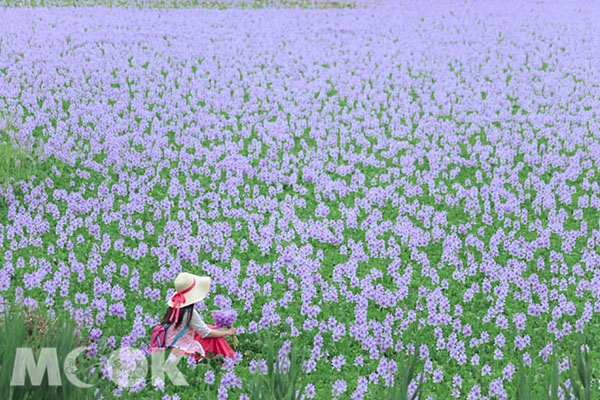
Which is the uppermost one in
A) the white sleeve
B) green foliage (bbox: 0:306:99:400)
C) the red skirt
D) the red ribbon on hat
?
green foliage (bbox: 0:306:99:400)

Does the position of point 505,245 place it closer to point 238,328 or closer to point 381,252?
point 381,252

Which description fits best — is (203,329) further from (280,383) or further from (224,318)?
(280,383)

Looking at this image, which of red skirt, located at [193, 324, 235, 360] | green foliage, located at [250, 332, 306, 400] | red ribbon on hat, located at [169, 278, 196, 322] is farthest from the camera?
red skirt, located at [193, 324, 235, 360]

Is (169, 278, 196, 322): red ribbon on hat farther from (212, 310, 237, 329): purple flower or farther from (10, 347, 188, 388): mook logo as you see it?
(212, 310, 237, 329): purple flower

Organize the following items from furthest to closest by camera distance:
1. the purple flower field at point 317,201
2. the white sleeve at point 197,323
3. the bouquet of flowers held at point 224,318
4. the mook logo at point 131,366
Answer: the purple flower field at point 317,201
the bouquet of flowers held at point 224,318
the white sleeve at point 197,323
the mook logo at point 131,366

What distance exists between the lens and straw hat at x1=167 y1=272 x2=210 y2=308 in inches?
255

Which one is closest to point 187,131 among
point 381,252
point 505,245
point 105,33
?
point 381,252

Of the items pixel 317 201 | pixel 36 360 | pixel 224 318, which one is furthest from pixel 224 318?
pixel 317 201

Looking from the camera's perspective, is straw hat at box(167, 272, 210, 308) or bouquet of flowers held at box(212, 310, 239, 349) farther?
bouquet of flowers held at box(212, 310, 239, 349)

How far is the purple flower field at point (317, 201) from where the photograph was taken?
7.34m

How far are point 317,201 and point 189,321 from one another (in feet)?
14.1


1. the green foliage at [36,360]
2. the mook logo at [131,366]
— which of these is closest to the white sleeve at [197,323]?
the mook logo at [131,366]

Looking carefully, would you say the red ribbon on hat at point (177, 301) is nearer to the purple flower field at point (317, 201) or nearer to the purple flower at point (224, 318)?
the purple flower field at point (317, 201)

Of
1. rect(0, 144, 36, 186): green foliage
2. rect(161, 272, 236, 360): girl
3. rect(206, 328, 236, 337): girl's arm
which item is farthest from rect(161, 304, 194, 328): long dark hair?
rect(0, 144, 36, 186): green foliage
